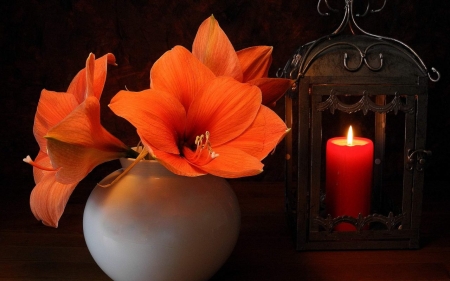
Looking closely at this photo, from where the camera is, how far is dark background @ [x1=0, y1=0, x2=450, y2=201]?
0.84 metres

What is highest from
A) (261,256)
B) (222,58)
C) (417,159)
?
(222,58)

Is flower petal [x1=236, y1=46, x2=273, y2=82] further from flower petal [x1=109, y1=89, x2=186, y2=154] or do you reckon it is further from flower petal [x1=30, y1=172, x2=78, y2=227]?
flower petal [x1=30, y1=172, x2=78, y2=227]

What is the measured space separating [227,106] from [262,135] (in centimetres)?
4

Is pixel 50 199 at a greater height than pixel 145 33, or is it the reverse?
pixel 145 33

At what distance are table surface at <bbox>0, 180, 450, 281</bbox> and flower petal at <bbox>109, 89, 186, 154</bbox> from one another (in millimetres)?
182

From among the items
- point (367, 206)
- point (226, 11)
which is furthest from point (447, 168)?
point (226, 11)

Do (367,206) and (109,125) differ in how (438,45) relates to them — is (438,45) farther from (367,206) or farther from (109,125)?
(109,125)

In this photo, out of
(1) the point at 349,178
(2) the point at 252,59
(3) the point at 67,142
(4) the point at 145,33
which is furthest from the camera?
(4) the point at 145,33

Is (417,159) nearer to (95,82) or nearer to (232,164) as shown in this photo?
(232,164)

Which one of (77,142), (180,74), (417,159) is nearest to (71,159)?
(77,142)

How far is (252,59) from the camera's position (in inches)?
20.4

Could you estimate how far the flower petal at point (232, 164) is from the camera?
1.40ft

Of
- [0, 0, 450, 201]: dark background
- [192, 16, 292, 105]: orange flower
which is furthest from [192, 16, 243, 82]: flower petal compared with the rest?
[0, 0, 450, 201]: dark background

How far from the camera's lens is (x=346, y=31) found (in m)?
0.82
